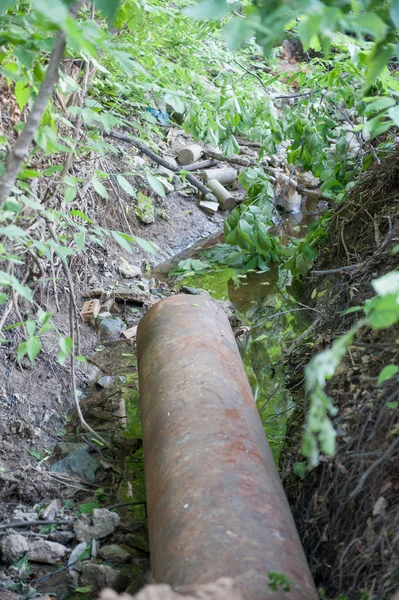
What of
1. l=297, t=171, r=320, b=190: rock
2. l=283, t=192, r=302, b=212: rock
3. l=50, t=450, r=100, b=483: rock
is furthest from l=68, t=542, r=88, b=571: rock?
l=297, t=171, r=320, b=190: rock

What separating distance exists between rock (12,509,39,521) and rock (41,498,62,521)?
0.04 m

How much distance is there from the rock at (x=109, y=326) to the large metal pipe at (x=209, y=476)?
1670mm

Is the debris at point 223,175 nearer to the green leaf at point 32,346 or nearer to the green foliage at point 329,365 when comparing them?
the green leaf at point 32,346

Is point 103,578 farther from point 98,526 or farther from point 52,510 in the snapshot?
point 52,510

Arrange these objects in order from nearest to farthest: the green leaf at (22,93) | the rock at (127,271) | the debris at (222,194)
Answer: the green leaf at (22,93) → the rock at (127,271) → the debris at (222,194)

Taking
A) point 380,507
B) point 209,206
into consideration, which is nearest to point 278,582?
point 380,507

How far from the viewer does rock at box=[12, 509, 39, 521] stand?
319 cm

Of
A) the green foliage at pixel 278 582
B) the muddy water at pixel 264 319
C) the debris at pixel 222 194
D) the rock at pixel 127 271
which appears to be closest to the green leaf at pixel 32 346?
the green foliage at pixel 278 582

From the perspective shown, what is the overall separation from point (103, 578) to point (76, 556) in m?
0.25

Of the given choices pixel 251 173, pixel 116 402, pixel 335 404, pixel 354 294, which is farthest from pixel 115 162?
pixel 335 404

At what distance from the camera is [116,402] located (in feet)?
14.2

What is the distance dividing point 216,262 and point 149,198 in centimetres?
94

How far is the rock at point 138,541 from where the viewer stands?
10.1 feet

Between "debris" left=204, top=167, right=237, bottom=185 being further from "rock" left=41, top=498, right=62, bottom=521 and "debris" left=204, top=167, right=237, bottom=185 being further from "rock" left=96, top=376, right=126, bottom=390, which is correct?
"rock" left=41, top=498, right=62, bottom=521
